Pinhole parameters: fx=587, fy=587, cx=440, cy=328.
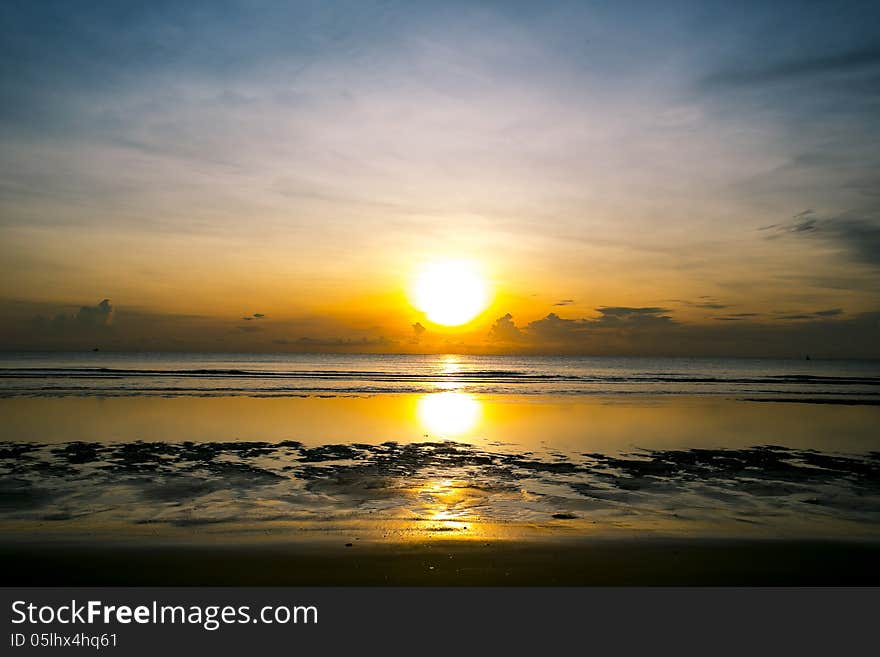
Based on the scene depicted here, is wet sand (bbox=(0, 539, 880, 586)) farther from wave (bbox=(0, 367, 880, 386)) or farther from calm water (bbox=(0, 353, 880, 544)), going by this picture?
wave (bbox=(0, 367, 880, 386))

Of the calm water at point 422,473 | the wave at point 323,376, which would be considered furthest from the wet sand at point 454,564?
the wave at point 323,376

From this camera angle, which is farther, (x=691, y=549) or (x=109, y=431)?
(x=109, y=431)

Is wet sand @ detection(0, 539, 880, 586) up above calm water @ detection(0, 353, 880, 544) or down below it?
above

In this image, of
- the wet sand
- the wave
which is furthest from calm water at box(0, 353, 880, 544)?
the wave

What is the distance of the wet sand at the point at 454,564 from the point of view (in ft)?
26.0

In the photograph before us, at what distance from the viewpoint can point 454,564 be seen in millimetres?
8422

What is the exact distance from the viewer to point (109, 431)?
70.3ft

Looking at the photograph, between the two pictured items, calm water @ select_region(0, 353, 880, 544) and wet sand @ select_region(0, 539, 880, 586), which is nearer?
wet sand @ select_region(0, 539, 880, 586)

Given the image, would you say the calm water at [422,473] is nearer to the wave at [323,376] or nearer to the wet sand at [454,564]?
the wet sand at [454,564]

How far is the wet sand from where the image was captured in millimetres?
7914

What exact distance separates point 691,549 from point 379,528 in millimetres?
5120
